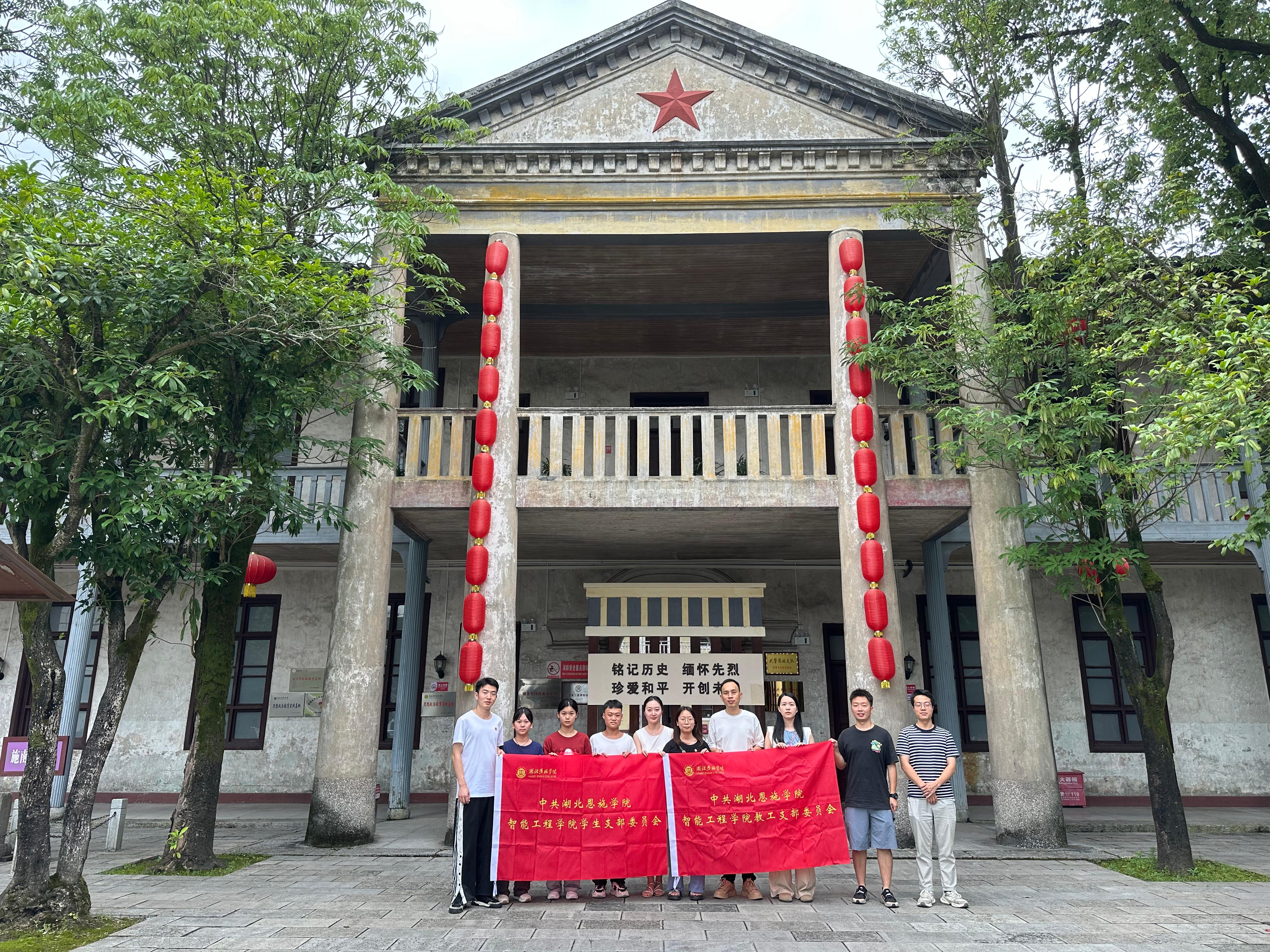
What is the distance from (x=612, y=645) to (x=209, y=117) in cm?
823

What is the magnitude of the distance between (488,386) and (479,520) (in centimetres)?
176

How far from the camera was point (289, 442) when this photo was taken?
28.5ft

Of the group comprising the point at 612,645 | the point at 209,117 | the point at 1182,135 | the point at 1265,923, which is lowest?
the point at 1265,923

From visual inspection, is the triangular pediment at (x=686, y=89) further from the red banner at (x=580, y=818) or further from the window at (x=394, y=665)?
the red banner at (x=580, y=818)

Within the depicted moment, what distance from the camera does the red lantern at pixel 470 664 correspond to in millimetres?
9617

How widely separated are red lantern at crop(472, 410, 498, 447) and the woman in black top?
4780 millimetres

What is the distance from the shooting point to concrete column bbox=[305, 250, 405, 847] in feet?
31.7

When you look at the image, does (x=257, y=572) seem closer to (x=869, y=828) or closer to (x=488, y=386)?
(x=488, y=386)

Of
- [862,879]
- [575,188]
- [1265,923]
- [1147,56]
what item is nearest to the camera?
[1265,923]

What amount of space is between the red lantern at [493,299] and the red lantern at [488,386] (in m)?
0.80

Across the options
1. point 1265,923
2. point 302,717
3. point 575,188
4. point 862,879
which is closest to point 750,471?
point 575,188

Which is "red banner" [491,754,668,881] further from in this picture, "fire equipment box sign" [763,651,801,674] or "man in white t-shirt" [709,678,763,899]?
"fire equipment box sign" [763,651,801,674]

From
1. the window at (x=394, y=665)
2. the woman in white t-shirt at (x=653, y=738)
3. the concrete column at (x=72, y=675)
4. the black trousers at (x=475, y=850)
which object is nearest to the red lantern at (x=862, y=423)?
the woman in white t-shirt at (x=653, y=738)

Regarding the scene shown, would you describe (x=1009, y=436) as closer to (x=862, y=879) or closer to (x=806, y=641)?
(x=862, y=879)
